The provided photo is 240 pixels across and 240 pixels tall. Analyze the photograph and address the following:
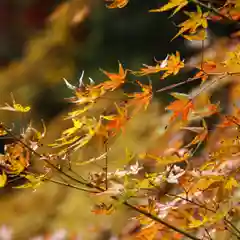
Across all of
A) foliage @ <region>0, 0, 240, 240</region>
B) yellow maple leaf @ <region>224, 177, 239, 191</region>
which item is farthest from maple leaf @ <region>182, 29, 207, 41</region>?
yellow maple leaf @ <region>224, 177, 239, 191</region>

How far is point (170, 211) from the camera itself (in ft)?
2.82

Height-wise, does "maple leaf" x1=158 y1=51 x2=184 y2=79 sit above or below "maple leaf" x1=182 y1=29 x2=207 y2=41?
below

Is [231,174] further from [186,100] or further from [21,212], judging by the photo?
[21,212]

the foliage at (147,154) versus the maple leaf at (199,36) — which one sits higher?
the maple leaf at (199,36)

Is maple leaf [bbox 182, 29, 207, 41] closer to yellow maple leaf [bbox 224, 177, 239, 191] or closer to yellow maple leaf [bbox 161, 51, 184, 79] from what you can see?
yellow maple leaf [bbox 161, 51, 184, 79]

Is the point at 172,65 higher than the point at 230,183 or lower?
higher

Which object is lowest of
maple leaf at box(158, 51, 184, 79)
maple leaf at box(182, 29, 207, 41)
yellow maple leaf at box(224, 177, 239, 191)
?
yellow maple leaf at box(224, 177, 239, 191)

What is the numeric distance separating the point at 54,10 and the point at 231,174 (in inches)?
73.3

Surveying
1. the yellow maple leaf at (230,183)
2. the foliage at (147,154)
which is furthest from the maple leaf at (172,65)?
the yellow maple leaf at (230,183)

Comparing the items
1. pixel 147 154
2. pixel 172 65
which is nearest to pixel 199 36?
pixel 172 65

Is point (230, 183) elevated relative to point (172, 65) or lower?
lower

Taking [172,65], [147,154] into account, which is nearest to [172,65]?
[172,65]

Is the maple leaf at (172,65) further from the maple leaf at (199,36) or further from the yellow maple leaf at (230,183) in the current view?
the yellow maple leaf at (230,183)

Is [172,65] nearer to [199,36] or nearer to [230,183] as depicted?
[199,36]
